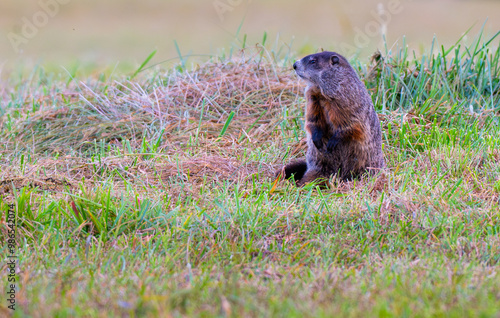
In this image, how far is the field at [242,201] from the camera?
8.80 ft

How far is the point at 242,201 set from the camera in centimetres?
409

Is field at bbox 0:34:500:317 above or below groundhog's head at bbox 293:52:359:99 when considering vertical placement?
below

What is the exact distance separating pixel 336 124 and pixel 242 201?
3.56 feet

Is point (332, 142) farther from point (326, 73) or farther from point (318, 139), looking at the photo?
point (326, 73)

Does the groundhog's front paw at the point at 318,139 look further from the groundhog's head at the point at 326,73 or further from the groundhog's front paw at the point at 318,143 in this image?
the groundhog's head at the point at 326,73

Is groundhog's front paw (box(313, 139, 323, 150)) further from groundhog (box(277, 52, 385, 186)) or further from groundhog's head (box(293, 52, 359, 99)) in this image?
groundhog's head (box(293, 52, 359, 99))

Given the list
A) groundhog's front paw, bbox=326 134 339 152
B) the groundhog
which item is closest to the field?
the groundhog

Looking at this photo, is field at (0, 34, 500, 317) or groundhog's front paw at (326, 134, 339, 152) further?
groundhog's front paw at (326, 134, 339, 152)

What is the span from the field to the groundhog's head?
2.36 feet

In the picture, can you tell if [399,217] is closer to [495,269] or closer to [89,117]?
[495,269]

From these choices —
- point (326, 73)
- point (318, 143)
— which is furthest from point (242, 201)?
point (326, 73)

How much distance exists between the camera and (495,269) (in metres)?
3.05

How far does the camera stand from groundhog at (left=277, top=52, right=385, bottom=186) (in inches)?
184

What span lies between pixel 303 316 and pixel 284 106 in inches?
141
